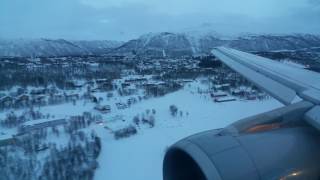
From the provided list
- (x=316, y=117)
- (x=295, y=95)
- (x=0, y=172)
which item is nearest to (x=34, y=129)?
(x=0, y=172)

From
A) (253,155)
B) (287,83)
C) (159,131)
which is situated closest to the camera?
(253,155)

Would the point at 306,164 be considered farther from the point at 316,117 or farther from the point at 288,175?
the point at 316,117

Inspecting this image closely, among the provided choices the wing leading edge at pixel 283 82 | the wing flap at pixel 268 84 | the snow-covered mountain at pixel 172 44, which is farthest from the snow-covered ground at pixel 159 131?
the snow-covered mountain at pixel 172 44

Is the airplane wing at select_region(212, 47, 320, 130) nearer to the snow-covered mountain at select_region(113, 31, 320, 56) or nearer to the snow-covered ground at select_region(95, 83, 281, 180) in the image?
the snow-covered ground at select_region(95, 83, 281, 180)

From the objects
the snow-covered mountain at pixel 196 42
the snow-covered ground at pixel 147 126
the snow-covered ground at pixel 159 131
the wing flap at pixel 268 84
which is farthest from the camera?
the snow-covered mountain at pixel 196 42

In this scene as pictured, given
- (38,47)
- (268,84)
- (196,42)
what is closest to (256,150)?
(268,84)

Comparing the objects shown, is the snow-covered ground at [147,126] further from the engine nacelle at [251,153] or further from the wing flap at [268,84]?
the engine nacelle at [251,153]

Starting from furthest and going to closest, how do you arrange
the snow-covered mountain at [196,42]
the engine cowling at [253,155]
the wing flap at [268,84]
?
the snow-covered mountain at [196,42] < the wing flap at [268,84] < the engine cowling at [253,155]

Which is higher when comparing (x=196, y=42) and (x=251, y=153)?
(x=196, y=42)

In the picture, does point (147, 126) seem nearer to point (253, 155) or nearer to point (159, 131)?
point (159, 131)
